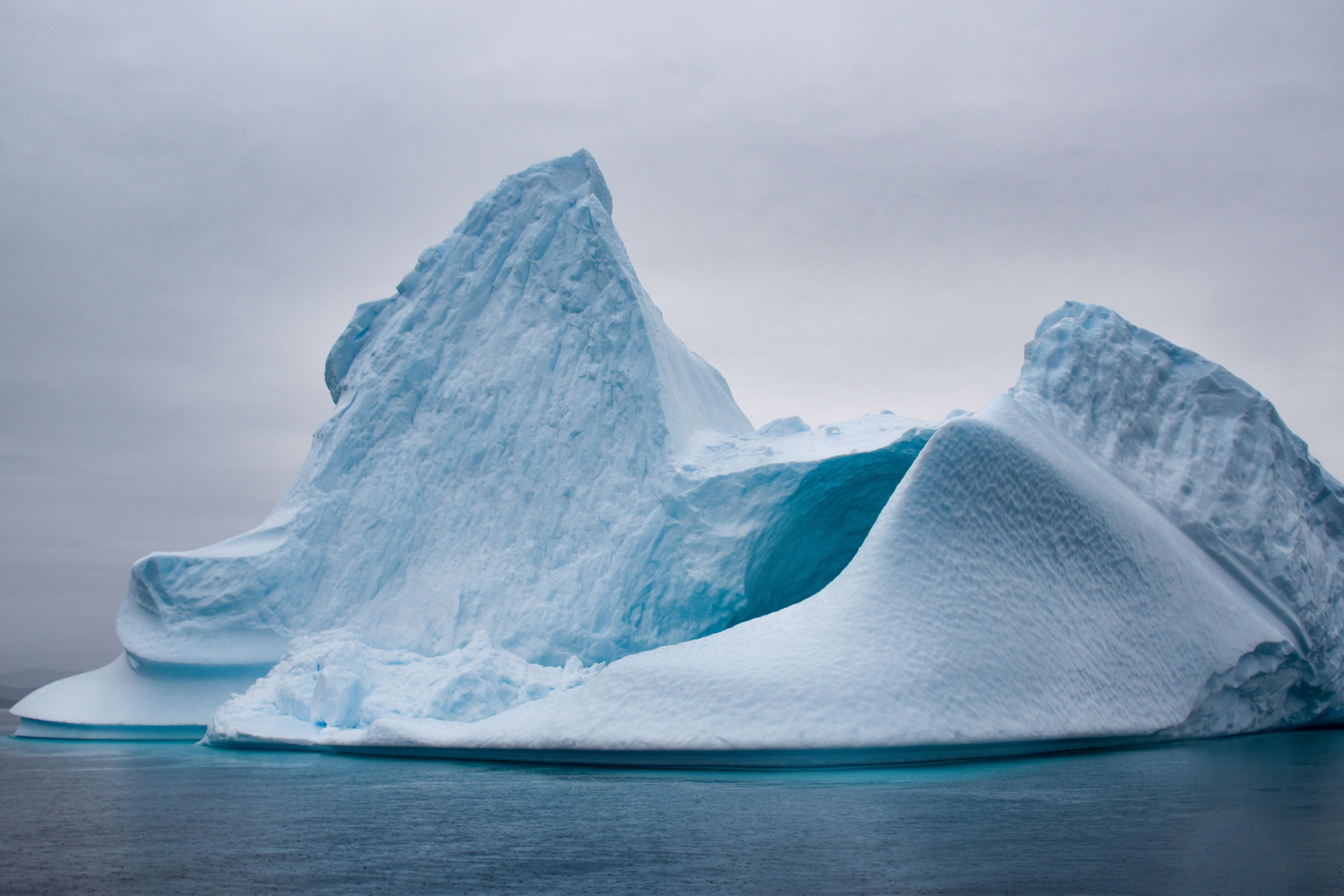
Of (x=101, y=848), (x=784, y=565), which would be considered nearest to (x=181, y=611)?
(x=784, y=565)

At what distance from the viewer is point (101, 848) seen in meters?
3.84

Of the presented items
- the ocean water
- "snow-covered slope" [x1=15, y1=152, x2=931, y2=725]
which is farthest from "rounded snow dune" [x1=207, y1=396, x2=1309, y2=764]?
"snow-covered slope" [x1=15, y1=152, x2=931, y2=725]

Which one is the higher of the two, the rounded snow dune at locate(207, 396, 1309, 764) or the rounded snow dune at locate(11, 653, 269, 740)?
the rounded snow dune at locate(207, 396, 1309, 764)

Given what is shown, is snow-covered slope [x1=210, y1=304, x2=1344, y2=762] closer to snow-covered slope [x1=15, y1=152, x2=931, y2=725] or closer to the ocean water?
the ocean water

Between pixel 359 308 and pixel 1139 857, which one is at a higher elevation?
pixel 359 308

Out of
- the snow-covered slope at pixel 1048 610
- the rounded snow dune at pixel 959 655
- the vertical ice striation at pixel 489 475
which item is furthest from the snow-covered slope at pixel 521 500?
the rounded snow dune at pixel 959 655

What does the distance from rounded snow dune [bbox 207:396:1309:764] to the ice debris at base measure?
0.03 meters

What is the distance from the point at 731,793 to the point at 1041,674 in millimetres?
3093

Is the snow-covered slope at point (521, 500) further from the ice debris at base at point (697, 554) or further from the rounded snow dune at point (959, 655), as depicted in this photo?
the rounded snow dune at point (959, 655)

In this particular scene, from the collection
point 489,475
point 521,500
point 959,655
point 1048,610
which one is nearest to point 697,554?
point 521,500

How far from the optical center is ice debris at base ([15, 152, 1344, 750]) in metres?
6.91

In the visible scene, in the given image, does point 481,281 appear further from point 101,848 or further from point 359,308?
point 101,848

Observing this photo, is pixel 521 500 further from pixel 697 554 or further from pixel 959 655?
pixel 959 655

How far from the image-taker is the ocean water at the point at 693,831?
3.10 m
